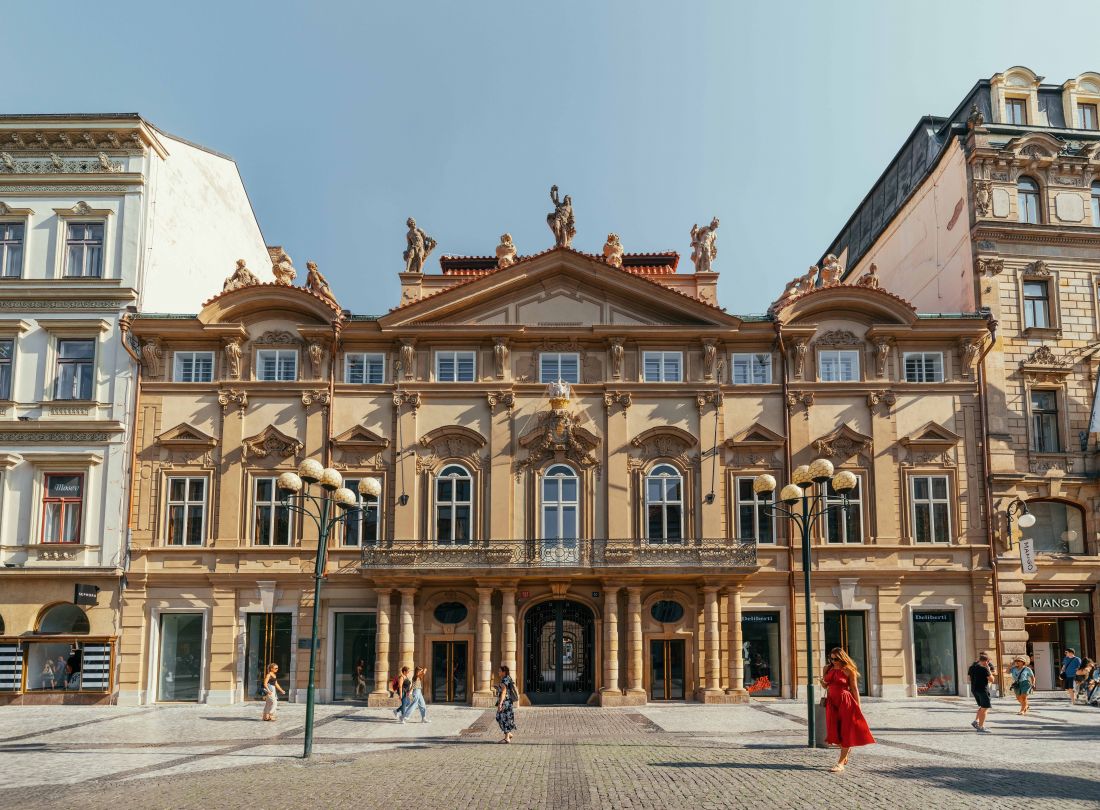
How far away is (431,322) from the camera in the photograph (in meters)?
34.4

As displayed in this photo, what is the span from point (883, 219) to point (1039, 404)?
12799mm

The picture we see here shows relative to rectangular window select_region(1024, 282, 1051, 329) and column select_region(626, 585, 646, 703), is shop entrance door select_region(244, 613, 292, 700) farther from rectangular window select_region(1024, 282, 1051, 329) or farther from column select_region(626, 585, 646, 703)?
rectangular window select_region(1024, 282, 1051, 329)

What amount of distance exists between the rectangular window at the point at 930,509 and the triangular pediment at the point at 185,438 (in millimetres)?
23154

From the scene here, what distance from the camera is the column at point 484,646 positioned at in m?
31.7

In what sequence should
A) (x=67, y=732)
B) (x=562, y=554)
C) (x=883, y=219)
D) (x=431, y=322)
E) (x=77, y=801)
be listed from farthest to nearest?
(x=883, y=219), (x=431, y=322), (x=562, y=554), (x=67, y=732), (x=77, y=801)

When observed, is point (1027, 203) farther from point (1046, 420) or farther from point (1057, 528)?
point (1057, 528)

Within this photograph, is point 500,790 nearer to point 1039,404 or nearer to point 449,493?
point 449,493

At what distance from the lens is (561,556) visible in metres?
32.3

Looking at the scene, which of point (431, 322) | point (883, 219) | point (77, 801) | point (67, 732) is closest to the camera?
point (77, 801)

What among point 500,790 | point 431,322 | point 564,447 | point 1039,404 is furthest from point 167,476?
point 1039,404

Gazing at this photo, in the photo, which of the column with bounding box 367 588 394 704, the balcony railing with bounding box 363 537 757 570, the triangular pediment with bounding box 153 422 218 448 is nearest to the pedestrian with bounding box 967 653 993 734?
the balcony railing with bounding box 363 537 757 570

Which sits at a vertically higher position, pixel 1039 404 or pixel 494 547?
pixel 1039 404

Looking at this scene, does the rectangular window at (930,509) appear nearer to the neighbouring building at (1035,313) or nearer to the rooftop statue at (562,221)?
the neighbouring building at (1035,313)

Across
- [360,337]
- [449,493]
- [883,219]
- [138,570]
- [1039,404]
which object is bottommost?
[138,570]
